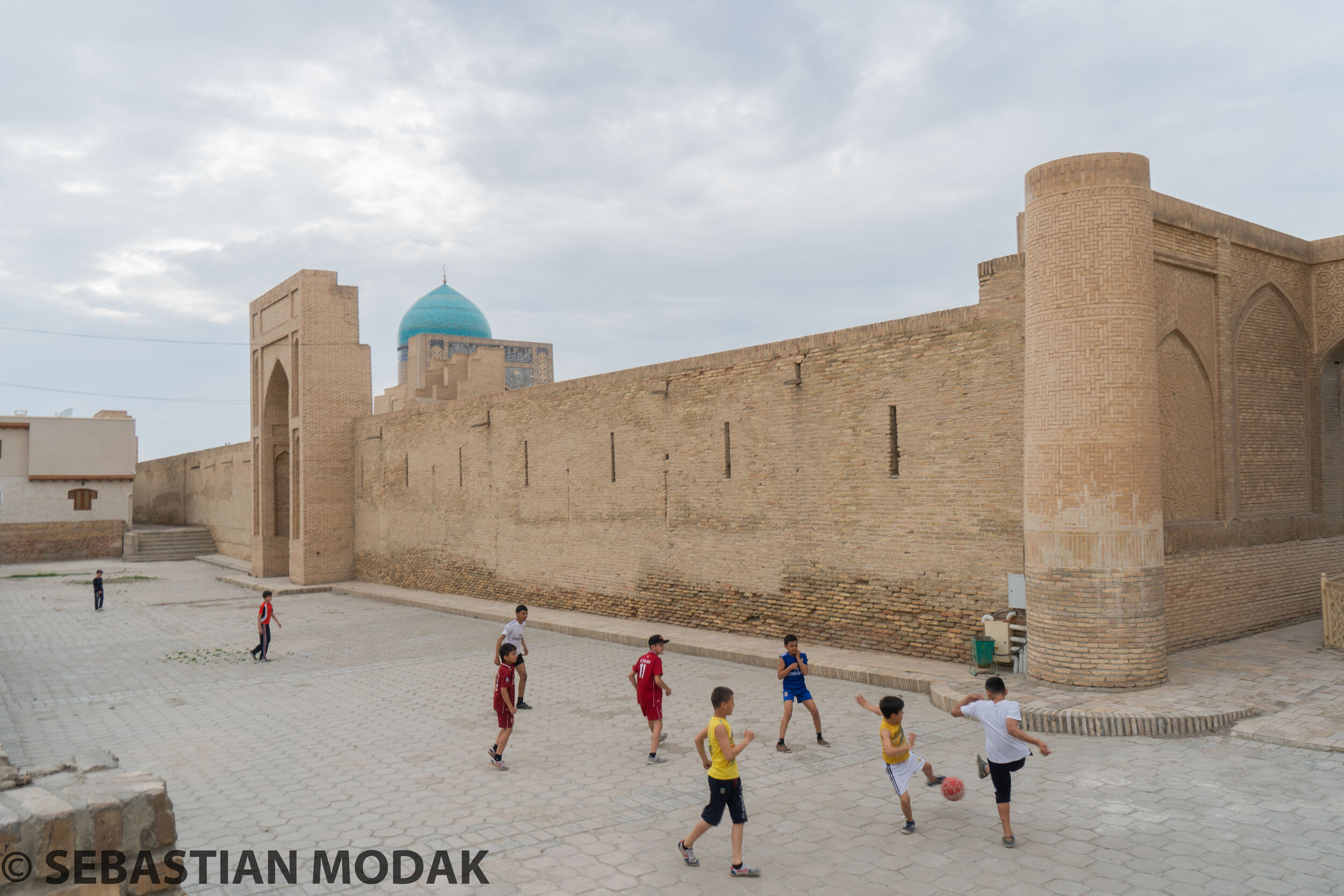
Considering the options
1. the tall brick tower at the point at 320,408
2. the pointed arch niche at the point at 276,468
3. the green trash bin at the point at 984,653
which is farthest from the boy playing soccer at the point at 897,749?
the pointed arch niche at the point at 276,468

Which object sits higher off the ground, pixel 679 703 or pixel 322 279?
pixel 322 279

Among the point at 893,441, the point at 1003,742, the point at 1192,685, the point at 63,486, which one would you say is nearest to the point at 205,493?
the point at 63,486

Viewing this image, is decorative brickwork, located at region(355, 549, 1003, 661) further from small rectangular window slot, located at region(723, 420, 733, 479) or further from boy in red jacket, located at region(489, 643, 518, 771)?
boy in red jacket, located at region(489, 643, 518, 771)

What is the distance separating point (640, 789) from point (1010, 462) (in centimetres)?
516

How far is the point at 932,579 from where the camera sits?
A: 9641 millimetres

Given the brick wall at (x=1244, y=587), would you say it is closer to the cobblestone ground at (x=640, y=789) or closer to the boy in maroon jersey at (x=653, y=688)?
the cobblestone ground at (x=640, y=789)

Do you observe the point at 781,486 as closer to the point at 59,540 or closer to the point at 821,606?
the point at 821,606

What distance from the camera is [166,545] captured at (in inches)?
1228

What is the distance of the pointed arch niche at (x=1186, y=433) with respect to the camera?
31.9 feet

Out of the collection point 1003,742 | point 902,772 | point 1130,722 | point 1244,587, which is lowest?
point 1130,722

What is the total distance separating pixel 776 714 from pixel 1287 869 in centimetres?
412

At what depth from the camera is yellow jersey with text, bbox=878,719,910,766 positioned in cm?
523

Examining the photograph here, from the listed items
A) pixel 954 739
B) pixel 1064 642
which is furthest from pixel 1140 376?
pixel 954 739

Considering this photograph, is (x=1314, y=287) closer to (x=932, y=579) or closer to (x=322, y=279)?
(x=932, y=579)
